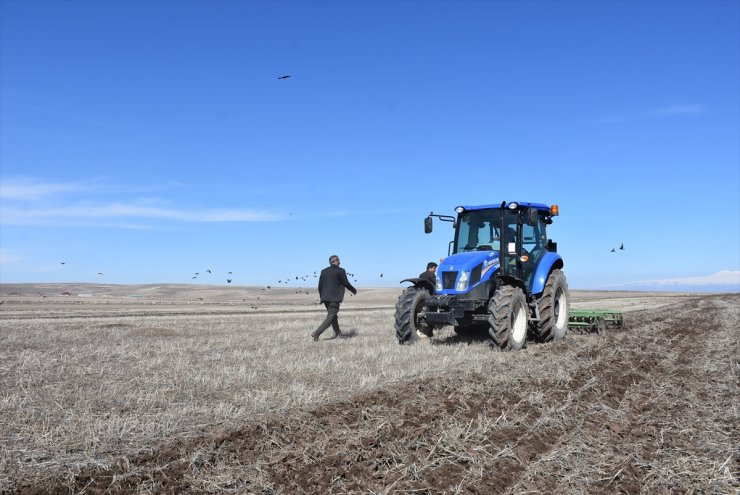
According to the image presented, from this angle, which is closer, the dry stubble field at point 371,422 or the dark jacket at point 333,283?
the dry stubble field at point 371,422

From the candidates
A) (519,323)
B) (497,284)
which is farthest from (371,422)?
(497,284)

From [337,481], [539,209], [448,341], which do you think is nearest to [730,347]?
[539,209]

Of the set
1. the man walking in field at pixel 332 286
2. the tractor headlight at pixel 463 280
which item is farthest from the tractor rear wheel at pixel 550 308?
the man walking in field at pixel 332 286

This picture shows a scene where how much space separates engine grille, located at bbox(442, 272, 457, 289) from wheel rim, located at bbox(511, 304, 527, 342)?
120 centimetres

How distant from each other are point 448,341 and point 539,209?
3210 mm

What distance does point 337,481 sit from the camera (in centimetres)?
417

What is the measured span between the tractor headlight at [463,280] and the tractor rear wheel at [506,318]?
1.74 ft

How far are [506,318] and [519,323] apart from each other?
33.1 inches

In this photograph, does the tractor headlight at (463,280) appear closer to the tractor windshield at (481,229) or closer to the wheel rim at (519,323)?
the wheel rim at (519,323)

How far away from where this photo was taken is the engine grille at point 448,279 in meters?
10.8

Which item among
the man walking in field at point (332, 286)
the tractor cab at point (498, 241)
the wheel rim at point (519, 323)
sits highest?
the tractor cab at point (498, 241)

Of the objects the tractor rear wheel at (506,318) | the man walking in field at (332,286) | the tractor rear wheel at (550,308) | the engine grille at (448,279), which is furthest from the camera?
the man walking in field at (332,286)

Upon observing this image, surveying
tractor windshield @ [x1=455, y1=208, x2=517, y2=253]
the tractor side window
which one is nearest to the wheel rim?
tractor windshield @ [x1=455, y1=208, x2=517, y2=253]

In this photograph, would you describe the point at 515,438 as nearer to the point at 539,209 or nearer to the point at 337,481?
the point at 337,481
